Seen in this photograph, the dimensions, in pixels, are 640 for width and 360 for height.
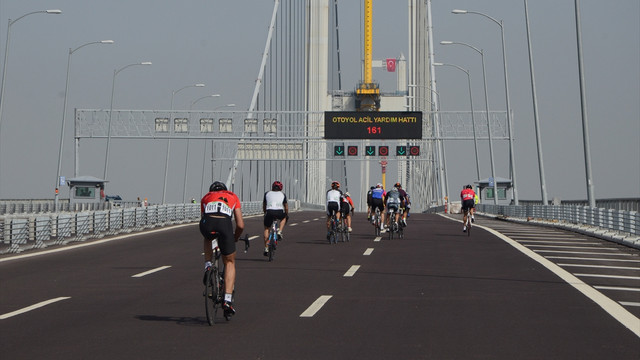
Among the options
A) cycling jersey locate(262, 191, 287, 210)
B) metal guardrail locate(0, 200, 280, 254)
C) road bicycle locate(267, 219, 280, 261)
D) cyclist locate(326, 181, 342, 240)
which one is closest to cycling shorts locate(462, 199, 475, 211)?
cyclist locate(326, 181, 342, 240)

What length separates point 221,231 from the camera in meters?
11.6

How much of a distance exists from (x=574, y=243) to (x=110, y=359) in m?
21.5

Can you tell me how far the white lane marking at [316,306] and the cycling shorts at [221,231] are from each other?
1284 mm

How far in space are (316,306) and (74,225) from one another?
19.1 meters

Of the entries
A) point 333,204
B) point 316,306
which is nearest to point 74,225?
point 333,204

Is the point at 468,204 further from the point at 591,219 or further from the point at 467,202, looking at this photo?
the point at 591,219

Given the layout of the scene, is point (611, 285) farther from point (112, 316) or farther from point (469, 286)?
point (112, 316)

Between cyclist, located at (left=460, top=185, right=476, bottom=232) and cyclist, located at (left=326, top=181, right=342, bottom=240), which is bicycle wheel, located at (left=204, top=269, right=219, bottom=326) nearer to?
cyclist, located at (left=326, top=181, right=342, bottom=240)

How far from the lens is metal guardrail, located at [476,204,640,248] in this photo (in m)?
28.4

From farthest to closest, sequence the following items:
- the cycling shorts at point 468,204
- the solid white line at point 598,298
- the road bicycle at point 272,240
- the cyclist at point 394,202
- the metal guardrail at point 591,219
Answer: the cycling shorts at point 468,204, the cyclist at point 394,202, the metal guardrail at point 591,219, the road bicycle at point 272,240, the solid white line at point 598,298

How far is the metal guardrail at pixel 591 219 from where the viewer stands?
28394mm

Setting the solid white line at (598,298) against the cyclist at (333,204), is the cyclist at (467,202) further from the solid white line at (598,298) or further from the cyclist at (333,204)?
the solid white line at (598,298)

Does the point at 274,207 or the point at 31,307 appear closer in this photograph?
the point at 31,307

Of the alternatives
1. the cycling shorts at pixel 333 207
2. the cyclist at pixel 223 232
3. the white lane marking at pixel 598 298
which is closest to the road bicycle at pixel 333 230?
the cycling shorts at pixel 333 207
